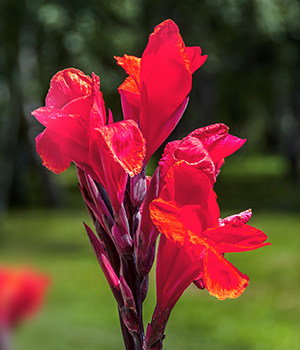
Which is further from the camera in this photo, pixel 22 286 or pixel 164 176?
pixel 22 286

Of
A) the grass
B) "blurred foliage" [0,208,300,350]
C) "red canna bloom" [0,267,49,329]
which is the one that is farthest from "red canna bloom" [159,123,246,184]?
"blurred foliage" [0,208,300,350]

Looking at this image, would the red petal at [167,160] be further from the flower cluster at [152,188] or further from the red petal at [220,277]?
the red petal at [220,277]

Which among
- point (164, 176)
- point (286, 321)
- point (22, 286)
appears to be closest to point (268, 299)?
point (286, 321)

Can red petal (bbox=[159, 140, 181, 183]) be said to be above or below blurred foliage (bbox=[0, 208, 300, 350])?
above

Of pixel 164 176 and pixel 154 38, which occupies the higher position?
pixel 154 38

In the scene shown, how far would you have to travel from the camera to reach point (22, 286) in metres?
1.71

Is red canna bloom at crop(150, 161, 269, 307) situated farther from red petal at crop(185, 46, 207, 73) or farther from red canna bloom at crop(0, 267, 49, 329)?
red canna bloom at crop(0, 267, 49, 329)

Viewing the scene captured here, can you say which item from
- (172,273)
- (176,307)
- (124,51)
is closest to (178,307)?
(176,307)

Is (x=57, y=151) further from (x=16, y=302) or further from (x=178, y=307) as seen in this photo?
(x=178, y=307)

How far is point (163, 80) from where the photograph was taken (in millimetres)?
648

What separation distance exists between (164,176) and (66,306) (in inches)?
228

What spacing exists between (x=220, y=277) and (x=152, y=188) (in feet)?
0.37

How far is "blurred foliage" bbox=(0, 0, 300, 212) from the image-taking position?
842 cm

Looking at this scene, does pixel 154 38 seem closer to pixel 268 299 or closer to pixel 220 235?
pixel 220 235
